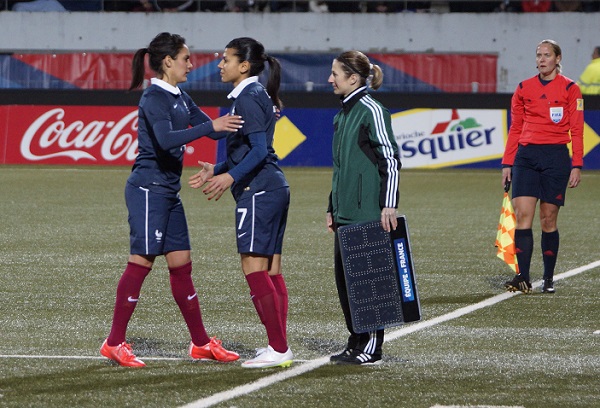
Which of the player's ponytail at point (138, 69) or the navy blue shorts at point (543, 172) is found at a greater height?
the player's ponytail at point (138, 69)

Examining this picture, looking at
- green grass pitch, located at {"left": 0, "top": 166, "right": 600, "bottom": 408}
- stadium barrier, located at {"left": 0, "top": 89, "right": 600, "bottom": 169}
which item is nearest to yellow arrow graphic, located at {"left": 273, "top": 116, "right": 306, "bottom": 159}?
stadium barrier, located at {"left": 0, "top": 89, "right": 600, "bottom": 169}

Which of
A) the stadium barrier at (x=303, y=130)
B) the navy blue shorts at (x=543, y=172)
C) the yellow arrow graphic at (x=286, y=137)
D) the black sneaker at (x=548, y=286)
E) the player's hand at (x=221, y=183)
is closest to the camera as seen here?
the player's hand at (x=221, y=183)

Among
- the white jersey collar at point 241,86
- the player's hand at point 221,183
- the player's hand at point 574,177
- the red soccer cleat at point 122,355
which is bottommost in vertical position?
the red soccer cleat at point 122,355

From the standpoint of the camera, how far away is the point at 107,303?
8844 millimetres

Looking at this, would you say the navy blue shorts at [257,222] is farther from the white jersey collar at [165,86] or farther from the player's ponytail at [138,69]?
the player's ponytail at [138,69]

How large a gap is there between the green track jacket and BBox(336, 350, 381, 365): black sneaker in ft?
2.26

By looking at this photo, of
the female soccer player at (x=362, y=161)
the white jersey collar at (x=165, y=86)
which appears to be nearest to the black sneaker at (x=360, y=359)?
the female soccer player at (x=362, y=161)

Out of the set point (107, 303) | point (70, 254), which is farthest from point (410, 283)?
point (70, 254)

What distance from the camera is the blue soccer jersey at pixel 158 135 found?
6.48 m

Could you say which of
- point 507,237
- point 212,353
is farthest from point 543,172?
point 212,353

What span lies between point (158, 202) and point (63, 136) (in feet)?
57.9

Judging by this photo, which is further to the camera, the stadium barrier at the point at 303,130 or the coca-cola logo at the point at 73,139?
the coca-cola logo at the point at 73,139

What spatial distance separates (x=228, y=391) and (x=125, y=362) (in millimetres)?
826

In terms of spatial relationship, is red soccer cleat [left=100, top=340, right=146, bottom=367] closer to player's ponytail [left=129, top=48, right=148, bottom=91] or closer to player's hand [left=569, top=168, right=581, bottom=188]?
player's ponytail [left=129, top=48, right=148, bottom=91]
